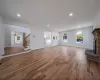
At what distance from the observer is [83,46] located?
25.2 ft

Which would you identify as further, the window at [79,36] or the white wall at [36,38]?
the window at [79,36]

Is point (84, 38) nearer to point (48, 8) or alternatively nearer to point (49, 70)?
point (48, 8)

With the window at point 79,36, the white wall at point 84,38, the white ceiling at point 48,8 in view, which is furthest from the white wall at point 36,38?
the window at point 79,36

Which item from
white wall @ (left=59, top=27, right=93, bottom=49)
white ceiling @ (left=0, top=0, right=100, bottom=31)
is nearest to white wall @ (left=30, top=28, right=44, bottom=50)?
white ceiling @ (left=0, top=0, right=100, bottom=31)

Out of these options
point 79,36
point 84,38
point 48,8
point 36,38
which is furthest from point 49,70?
point 79,36

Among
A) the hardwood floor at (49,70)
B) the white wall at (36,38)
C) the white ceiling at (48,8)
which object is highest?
the white ceiling at (48,8)

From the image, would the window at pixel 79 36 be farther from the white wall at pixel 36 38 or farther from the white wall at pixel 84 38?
the white wall at pixel 36 38

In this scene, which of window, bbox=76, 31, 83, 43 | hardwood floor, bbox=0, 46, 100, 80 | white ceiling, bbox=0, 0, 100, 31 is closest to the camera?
hardwood floor, bbox=0, 46, 100, 80

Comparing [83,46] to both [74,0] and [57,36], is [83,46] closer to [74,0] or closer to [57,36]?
[57,36]

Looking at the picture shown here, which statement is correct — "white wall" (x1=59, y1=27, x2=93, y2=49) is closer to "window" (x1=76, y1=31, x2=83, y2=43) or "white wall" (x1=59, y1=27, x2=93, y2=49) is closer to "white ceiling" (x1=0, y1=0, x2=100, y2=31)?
"window" (x1=76, y1=31, x2=83, y2=43)

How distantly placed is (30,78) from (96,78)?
81.2 inches

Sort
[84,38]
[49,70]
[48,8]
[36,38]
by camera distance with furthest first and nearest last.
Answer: [84,38]
[36,38]
[48,8]
[49,70]

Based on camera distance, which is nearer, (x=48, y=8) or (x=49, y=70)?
(x=49, y=70)

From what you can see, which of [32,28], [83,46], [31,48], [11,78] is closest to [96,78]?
[11,78]
